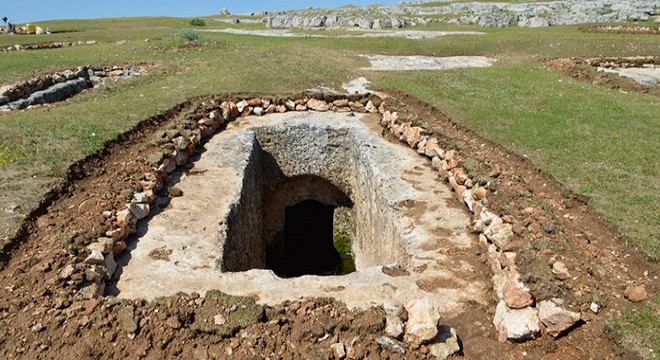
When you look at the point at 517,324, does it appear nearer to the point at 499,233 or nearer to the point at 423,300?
the point at 423,300

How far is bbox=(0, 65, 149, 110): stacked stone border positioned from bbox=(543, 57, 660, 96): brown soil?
67.8 feet

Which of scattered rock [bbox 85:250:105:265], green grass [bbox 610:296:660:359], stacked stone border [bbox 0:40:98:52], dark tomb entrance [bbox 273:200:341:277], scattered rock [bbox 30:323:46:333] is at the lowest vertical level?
dark tomb entrance [bbox 273:200:341:277]

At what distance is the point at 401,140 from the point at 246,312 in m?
9.30

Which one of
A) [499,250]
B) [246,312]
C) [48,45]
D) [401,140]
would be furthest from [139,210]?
[48,45]

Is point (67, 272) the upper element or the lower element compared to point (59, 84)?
lower

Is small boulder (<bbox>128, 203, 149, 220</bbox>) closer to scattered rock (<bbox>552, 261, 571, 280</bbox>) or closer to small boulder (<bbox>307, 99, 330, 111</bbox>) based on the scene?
scattered rock (<bbox>552, 261, 571, 280</bbox>)

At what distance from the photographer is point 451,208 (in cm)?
1058

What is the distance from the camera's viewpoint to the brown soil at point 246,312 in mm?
6129

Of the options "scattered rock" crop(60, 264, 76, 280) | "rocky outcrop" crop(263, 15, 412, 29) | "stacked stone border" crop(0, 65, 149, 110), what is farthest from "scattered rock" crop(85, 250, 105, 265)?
"rocky outcrop" crop(263, 15, 412, 29)

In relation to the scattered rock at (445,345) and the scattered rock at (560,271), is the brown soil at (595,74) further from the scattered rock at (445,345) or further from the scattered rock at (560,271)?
the scattered rock at (445,345)

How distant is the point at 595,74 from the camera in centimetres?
2162

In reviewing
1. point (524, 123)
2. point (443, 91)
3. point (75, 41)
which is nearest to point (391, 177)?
point (524, 123)

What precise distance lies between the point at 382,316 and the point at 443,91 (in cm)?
1356

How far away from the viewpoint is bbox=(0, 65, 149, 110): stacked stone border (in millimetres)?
18500
